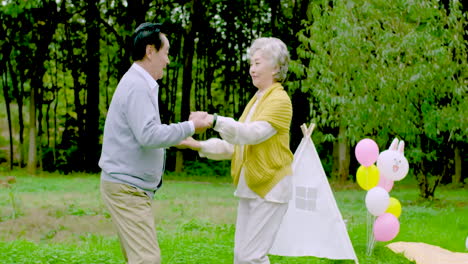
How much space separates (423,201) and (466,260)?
8145mm

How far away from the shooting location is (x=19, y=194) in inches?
587

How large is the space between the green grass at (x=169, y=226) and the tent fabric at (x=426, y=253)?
0.15 m

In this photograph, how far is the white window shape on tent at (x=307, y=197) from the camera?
23.1 ft

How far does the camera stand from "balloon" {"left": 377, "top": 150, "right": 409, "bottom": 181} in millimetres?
7363

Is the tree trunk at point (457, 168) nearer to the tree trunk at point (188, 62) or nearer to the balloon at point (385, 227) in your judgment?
the tree trunk at point (188, 62)

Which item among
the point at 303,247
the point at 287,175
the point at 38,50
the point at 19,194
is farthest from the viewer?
the point at 38,50

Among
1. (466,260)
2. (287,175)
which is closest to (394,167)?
(466,260)

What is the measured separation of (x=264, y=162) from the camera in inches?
173

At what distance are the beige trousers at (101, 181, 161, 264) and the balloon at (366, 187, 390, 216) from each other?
4.03 meters

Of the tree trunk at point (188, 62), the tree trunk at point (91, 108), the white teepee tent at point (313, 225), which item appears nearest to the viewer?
the white teepee tent at point (313, 225)

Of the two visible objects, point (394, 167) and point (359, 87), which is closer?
point (394, 167)

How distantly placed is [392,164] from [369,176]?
38 centimetres

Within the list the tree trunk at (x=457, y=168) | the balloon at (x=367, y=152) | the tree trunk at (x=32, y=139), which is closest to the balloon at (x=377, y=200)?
the balloon at (x=367, y=152)

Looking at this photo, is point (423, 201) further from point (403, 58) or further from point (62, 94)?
point (62, 94)
